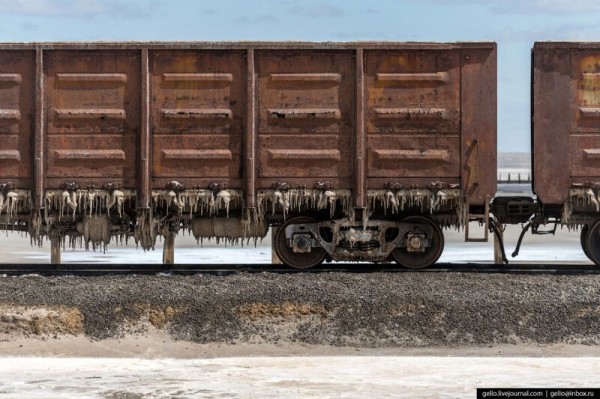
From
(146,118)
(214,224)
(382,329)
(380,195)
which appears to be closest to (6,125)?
(146,118)

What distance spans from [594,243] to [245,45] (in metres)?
6.10

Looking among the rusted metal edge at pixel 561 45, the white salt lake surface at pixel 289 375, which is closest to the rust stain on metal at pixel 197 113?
the white salt lake surface at pixel 289 375

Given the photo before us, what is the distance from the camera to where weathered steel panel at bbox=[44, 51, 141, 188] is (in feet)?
54.9

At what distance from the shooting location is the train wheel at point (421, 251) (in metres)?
16.9

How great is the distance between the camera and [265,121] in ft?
54.6

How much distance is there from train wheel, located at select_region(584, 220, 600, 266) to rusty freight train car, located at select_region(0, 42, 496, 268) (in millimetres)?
1763

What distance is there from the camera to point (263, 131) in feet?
54.7

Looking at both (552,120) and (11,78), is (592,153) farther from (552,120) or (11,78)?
(11,78)

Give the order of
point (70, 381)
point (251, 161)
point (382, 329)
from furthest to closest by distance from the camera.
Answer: point (251, 161), point (382, 329), point (70, 381)

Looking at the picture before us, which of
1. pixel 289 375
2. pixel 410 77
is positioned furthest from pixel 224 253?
pixel 289 375

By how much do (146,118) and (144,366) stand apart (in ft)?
16.5

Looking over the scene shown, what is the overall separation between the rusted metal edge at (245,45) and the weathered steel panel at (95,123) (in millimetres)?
122

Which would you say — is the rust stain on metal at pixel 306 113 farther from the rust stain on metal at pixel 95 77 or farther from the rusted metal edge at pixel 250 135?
the rust stain on metal at pixel 95 77

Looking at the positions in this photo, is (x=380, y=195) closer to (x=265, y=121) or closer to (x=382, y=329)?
(x=265, y=121)
